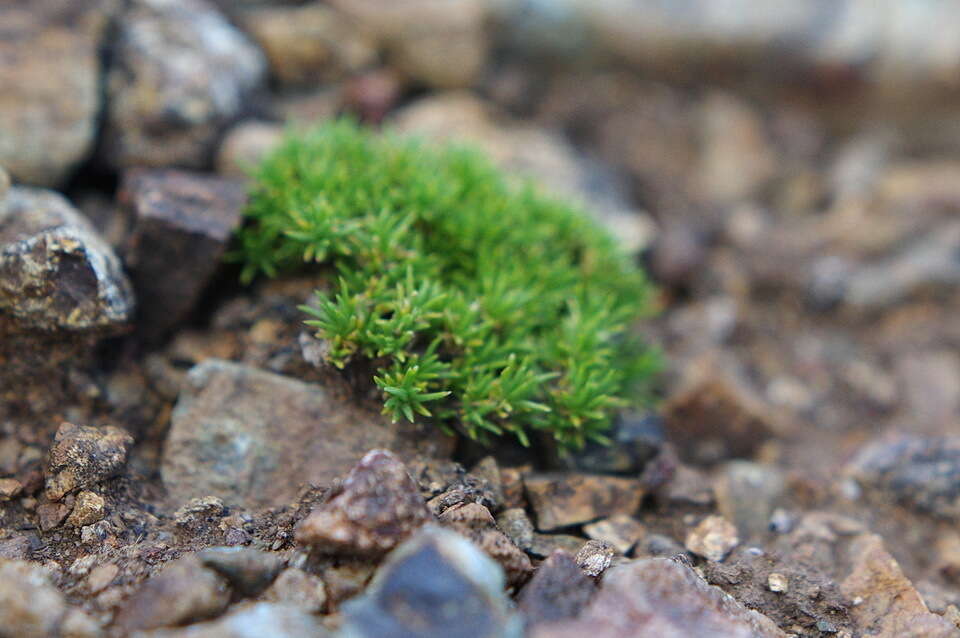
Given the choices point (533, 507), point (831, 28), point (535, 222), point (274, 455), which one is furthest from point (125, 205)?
point (831, 28)

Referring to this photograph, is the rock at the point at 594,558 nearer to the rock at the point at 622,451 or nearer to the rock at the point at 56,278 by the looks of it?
the rock at the point at 622,451

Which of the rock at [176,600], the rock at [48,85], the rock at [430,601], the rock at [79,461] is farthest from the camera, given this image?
the rock at [48,85]

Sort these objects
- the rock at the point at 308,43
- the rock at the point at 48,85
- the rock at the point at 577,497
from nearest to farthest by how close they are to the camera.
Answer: the rock at the point at 577,497 < the rock at the point at 48,85 < the rock at the point at 308,43

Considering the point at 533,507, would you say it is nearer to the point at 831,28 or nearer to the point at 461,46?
the point at 461,46

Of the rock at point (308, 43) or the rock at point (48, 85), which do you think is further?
the rock at point (308, 43)

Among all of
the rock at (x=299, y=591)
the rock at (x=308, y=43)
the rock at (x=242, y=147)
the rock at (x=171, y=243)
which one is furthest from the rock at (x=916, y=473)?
the rock at (x=308, y=43)

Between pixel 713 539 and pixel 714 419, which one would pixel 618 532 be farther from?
pixel 714 419
